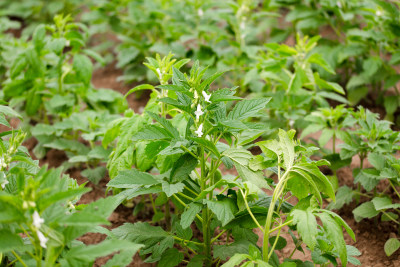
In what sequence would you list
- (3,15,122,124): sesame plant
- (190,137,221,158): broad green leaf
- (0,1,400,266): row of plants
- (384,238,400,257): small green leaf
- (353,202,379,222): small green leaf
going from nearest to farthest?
1. (0,1,400,266): row of plants
2. (190,137,221,158): broad green leaf
3. (384,238,400,257): small green leaf
4. (353,202,379,222): small green leaf
5. (3,15,122,124): sesame plant

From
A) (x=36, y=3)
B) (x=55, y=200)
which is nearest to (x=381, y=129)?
(x=55, y=200)

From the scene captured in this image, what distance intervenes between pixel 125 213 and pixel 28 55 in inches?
58.4

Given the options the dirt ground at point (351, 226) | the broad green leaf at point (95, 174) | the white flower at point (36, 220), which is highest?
the white flower at point (36, 220)

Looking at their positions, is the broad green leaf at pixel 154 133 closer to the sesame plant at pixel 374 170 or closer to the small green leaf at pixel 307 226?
the small green leaf at pixel 307 226

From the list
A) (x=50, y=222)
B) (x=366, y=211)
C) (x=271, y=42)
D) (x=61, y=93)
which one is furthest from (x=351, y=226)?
(x=61, y=93)

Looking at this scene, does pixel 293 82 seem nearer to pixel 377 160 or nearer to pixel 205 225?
pixel 377 160

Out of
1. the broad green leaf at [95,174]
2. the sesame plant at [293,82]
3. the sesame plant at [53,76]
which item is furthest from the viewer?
the sesame plant at [53,76]

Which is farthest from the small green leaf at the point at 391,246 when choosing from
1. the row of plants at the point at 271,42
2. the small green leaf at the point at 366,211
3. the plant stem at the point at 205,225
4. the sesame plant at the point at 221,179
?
the row of plants at the point at 271,42

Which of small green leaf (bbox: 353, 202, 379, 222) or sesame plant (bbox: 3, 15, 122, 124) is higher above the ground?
sesame plant (bbox: 3, 15, 122, 124)

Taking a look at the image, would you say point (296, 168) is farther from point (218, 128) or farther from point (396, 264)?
point (396, 264)

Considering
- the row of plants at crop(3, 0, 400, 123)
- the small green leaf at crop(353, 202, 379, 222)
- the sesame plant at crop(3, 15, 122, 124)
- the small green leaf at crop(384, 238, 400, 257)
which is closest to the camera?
the small green leaf at crop(384, 238, 400, 257)

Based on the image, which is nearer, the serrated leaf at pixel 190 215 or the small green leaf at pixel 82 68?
the serrated leaf at pixel 190 215

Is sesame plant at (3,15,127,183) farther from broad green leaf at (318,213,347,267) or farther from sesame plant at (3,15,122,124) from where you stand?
broad green leaf at (318,213,347,267)

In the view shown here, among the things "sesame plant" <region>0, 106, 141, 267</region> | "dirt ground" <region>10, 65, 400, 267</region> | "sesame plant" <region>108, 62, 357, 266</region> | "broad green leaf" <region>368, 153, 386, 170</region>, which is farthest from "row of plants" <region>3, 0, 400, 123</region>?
"sesame plant" <region>0, 106, 141, 267</region>
